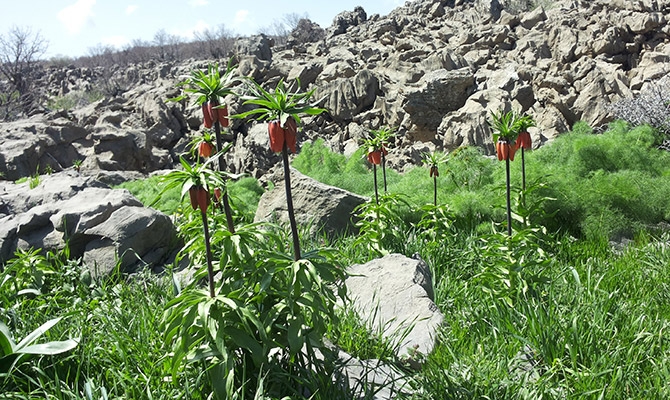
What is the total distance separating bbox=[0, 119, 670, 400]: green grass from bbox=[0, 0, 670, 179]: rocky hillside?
7.08 metres

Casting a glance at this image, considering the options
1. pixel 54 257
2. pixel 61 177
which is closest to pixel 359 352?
pixel 54 257

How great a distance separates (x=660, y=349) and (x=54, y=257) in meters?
4.59

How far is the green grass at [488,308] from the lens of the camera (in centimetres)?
272

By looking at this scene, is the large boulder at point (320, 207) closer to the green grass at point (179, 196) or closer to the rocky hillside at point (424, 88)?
the green grass at point (179, 196)

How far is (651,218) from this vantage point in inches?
239

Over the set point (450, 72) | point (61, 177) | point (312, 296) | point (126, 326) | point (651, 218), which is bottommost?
point (651, 218)

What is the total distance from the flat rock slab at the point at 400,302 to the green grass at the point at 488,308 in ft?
0.37

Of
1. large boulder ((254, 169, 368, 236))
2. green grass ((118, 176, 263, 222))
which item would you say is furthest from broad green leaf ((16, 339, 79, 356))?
green grass ((118, 176, 263, 222))

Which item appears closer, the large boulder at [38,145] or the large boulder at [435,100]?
the large boulder at [38,145]

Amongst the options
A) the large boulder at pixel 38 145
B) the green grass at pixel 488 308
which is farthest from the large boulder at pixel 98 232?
the large boulder at pixel 38 145

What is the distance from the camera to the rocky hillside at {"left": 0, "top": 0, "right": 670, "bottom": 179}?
14.4 meters

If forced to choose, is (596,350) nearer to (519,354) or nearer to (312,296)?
(519,354)

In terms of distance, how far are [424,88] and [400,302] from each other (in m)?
12.6

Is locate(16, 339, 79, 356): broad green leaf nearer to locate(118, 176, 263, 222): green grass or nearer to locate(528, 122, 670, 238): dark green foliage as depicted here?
locate(118, 176, 263, 222): green grass
